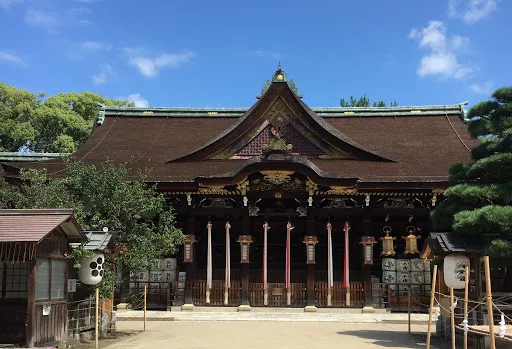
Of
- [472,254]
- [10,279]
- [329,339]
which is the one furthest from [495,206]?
[10,279]

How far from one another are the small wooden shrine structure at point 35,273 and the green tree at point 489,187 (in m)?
8.33

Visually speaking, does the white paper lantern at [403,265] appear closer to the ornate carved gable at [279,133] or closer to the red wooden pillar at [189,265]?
the ornate carved gable at [279,133]

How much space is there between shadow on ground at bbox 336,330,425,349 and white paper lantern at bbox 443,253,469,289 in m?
1.59

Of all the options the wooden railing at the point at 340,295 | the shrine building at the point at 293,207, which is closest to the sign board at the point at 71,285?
the shrine building at the point at 293,207

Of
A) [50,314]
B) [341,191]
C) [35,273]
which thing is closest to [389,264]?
[341,191]

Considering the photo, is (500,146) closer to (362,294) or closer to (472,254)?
(472,254)

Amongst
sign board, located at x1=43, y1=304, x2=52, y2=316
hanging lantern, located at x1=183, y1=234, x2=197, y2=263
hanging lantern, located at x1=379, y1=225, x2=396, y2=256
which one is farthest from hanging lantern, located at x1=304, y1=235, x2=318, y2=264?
sign board, located at x1=43, y1=304, x2=52, y2=316

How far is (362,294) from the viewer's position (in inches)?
782

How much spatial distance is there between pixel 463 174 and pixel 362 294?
8251 mm

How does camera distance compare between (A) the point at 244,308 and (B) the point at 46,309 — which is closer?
(B) the point at 46,309

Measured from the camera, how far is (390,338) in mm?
13562

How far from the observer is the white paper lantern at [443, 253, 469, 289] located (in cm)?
1166

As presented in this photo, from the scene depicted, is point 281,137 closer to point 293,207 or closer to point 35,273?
point 293,207

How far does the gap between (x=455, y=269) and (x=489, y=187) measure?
1.95 m
